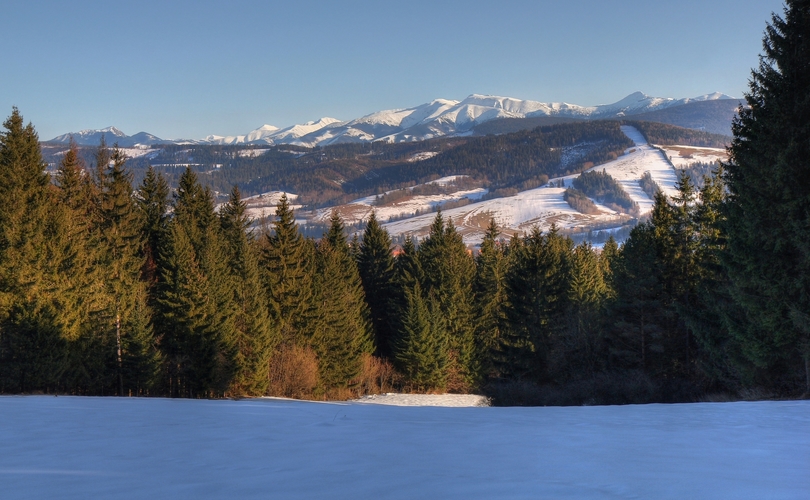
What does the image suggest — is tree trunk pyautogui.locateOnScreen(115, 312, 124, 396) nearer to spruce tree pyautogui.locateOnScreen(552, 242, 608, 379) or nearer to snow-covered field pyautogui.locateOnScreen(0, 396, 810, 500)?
snow-covered field pyautogui.locateOnScreen(0, 396, 810, 500)

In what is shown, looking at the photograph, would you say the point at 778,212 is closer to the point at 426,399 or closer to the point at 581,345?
the point at 581,345

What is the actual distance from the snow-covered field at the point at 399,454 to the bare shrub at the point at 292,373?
2511 centimetres

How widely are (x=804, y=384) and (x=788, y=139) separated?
7.29m

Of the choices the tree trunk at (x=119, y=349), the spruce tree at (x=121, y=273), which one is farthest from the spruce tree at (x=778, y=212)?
the tree trunk at (x=119, y=349)

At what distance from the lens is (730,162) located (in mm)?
19078

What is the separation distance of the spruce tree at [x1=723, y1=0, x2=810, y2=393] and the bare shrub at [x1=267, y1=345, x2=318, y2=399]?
24.8m

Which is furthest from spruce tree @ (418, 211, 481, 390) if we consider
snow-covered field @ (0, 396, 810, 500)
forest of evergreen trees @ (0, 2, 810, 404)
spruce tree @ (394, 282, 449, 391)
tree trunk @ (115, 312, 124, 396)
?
snow-covered field @ (0, 396, 810, 500)

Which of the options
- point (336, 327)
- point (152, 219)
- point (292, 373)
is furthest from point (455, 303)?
point (152, 219)

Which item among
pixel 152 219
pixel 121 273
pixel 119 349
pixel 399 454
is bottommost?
pixel 119 349

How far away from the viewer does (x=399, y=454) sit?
570 centimetres

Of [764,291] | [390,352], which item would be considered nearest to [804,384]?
[764,291]

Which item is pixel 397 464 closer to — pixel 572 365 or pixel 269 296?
pixel 572 365

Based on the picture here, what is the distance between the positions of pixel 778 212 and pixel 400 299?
3554cm

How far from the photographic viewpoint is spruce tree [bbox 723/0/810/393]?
1482cm
